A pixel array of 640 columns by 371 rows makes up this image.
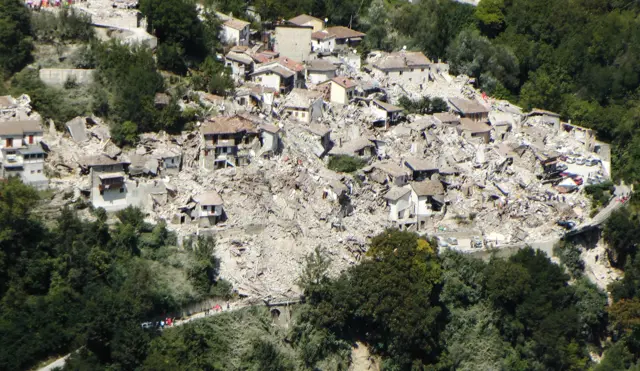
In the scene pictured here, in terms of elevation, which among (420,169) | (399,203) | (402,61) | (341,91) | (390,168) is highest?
(402,61)

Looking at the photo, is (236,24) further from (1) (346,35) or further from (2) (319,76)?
(1) (346,35)

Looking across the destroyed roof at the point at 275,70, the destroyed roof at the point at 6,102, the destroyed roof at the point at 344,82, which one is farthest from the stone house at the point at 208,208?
the destroyed roof at the point at 344,82

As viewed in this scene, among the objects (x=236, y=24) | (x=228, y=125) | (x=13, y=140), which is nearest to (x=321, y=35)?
(x=236, y=24)

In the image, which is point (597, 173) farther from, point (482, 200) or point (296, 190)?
point (296, 190)

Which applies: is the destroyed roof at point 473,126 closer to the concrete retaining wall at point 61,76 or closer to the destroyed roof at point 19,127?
the concrete retaining wall at point 61,76

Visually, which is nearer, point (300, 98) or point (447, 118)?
point (300, 98)

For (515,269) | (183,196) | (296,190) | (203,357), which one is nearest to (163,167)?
(183,196)
